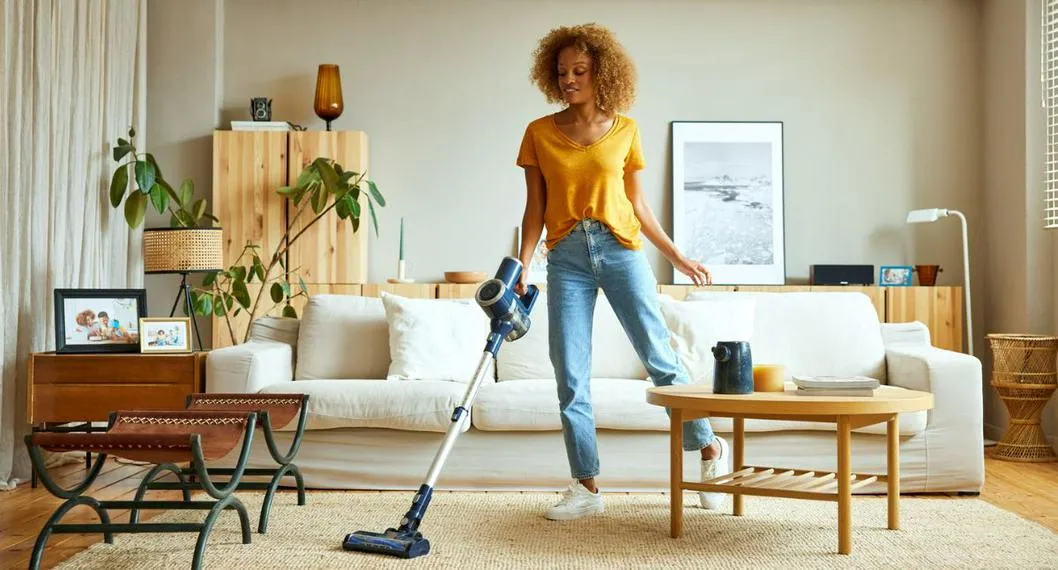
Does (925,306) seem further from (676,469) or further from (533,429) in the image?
(676,469)

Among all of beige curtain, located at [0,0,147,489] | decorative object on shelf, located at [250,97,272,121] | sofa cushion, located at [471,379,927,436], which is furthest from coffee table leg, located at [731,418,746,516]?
decorative object on shelf, located at [250,97,272,121]

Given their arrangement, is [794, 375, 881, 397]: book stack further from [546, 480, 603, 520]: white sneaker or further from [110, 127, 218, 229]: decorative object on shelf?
[110, 127, 218, 229]: decorative object on shelf

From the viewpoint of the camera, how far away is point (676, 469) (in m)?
2.69

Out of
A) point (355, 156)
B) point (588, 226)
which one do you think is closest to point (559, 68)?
point (588, 226)

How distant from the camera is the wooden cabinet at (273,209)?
5.07 metres

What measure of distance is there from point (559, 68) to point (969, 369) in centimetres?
180

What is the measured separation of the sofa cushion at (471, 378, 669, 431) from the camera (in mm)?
3467

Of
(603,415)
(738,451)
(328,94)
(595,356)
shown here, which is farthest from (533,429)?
(328,94)

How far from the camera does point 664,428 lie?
3.48 metres

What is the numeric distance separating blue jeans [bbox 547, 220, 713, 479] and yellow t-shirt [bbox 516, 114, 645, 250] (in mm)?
31

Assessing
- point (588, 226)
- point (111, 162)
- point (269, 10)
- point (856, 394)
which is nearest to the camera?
point (856, 394)

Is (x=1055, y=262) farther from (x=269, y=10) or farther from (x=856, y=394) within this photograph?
(x=269, y=10)

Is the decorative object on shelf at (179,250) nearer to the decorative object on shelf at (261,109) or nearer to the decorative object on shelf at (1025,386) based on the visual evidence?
the decorative object on shelf at (261,109)

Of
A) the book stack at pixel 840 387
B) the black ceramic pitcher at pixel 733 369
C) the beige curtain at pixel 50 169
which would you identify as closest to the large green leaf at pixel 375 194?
the beige curtain at pixel 50 169
